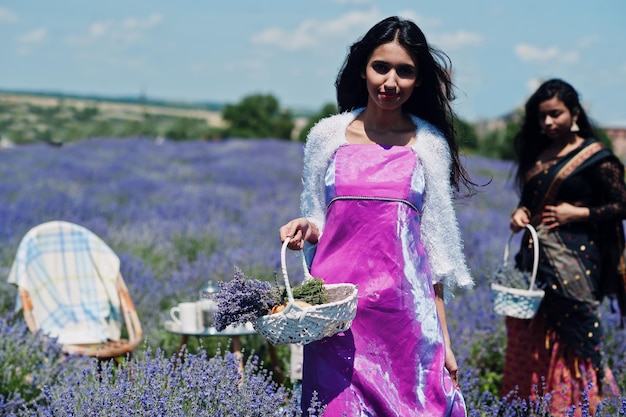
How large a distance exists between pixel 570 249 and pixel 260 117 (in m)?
30.2

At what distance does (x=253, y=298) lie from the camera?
2072 mm

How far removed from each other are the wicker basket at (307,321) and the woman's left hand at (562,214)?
167 cm

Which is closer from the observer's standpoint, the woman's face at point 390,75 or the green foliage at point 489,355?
the woman's face at point 390,75

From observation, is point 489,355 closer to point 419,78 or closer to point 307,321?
point 419,78

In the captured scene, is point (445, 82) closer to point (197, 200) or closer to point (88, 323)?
point (88, 323)

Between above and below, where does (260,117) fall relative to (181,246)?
above

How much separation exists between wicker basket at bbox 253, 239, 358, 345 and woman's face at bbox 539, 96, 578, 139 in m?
1.82

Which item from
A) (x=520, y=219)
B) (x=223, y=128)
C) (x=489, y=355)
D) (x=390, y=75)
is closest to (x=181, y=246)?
(x=489, y=355)

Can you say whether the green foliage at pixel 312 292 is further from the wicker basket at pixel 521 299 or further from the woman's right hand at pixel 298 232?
the wicker basket at pixel 521 299

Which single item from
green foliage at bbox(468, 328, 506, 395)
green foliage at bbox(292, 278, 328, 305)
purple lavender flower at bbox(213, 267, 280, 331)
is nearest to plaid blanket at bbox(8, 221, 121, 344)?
green foliage at bbox(468, 328, 506, 395)

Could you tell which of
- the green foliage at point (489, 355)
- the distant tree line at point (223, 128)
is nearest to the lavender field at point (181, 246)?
the green foliage at point (489, 355)

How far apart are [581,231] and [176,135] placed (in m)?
25.0

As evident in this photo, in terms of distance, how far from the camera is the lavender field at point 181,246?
269 centimetres

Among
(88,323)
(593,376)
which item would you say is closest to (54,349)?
(88,323)
